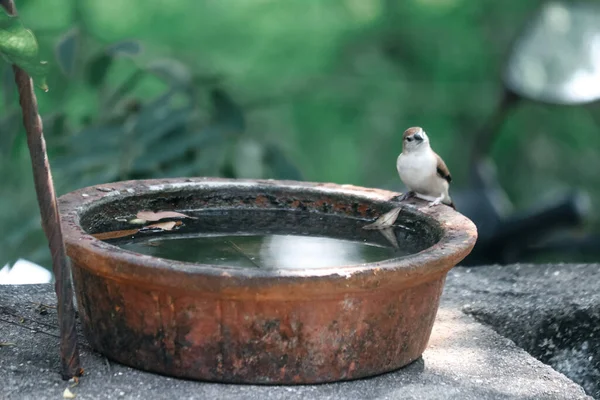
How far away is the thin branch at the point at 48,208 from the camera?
2.02 metres

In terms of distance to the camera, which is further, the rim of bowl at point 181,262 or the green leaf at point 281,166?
the green leaf at point 281,166

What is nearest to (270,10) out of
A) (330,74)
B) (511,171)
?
(330,74)

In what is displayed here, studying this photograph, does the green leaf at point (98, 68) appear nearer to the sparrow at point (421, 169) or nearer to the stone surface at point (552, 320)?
the sparrow at point (421, 169)

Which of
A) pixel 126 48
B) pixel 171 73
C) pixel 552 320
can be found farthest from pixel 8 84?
pixel 552 320

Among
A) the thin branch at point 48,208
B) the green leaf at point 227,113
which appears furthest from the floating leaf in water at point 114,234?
the green leaf at point 227,113

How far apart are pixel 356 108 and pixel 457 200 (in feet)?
5.93

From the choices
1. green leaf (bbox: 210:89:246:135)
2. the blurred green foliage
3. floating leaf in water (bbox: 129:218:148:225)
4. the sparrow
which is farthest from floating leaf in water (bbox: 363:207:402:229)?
the blurred green foliage

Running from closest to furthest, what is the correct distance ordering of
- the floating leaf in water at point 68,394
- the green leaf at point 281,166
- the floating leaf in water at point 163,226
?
the floating leaf in water at point 68,394 → the floating leaf in water at point 163,226 → the green leaf at point 281,166

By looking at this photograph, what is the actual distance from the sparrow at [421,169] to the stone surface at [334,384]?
2.16 feet

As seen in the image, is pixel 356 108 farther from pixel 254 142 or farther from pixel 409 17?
pixel 254 142

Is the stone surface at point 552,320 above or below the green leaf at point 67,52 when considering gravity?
below

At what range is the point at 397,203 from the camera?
9.39 feet

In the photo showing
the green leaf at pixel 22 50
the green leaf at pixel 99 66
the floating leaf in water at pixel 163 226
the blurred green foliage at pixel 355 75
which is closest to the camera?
the green leaf at pixel 22 50

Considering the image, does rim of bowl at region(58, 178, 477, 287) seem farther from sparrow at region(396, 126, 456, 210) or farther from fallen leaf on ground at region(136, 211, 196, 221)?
sparrow at region(396, 126, 456, 210)
